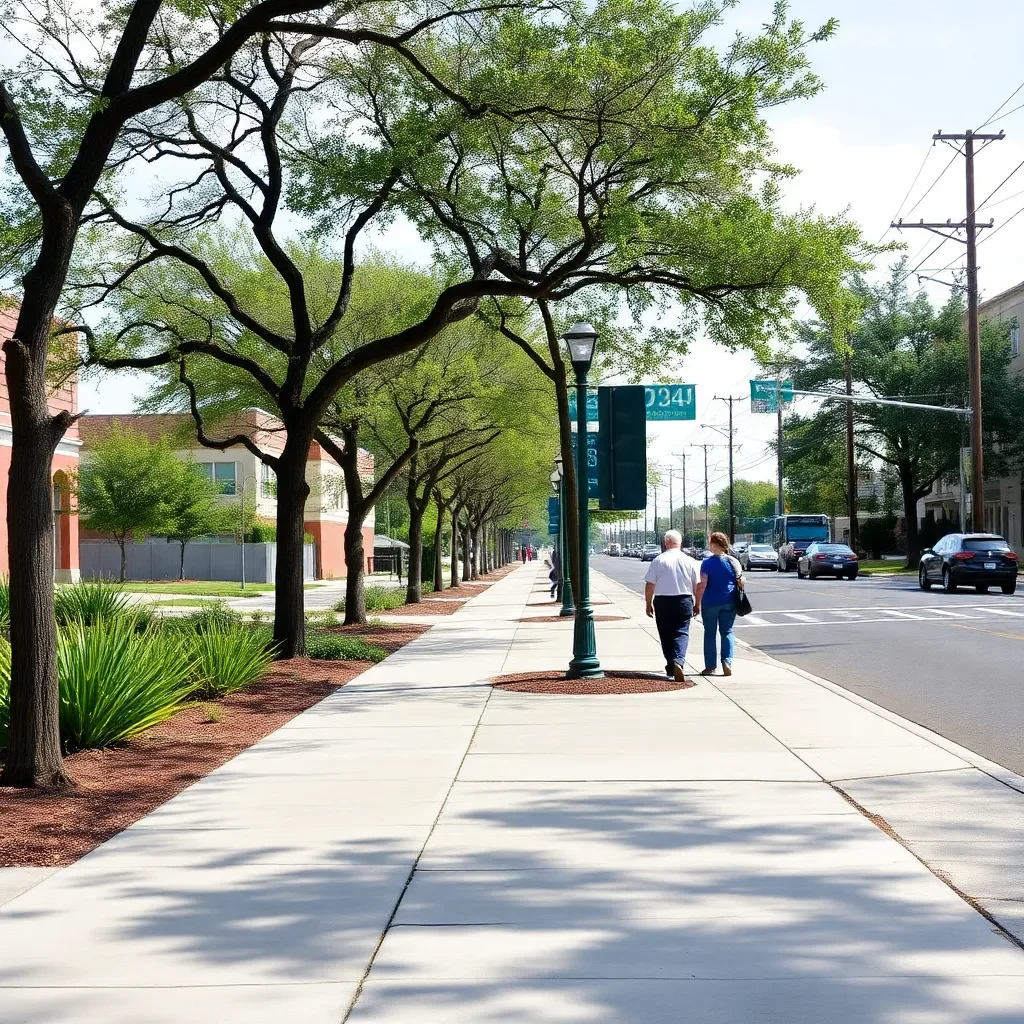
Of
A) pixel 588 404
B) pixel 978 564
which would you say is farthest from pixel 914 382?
pixel 588 404

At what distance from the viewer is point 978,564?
119 ft

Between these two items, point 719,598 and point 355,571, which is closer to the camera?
point 719,598

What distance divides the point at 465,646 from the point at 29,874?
49.1 feet

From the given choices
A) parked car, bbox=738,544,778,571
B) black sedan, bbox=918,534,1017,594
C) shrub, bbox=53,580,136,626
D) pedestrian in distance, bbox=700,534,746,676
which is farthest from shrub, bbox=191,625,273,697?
parked car, bbox=738,544,778,571

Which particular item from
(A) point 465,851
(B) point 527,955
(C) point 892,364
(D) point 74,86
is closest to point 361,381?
(D) point 74,86

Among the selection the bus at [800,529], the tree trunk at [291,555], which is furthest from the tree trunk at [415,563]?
the bus at [800,529]

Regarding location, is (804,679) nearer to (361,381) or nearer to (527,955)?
(527,955)

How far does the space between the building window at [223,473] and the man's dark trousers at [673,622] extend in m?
51.4

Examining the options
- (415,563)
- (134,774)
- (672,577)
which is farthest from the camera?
(415,563)

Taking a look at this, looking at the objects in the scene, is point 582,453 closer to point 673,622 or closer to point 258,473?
point 673,622

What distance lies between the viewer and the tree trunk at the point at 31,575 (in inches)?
350

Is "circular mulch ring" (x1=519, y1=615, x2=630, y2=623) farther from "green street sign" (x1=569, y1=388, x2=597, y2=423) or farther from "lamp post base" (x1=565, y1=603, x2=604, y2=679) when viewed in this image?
"lamp post base" (x1=565, y1=603, x2=604, y2=679)

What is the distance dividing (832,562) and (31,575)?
145 ft

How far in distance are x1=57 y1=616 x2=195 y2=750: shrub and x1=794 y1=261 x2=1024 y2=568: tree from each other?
50605mm
